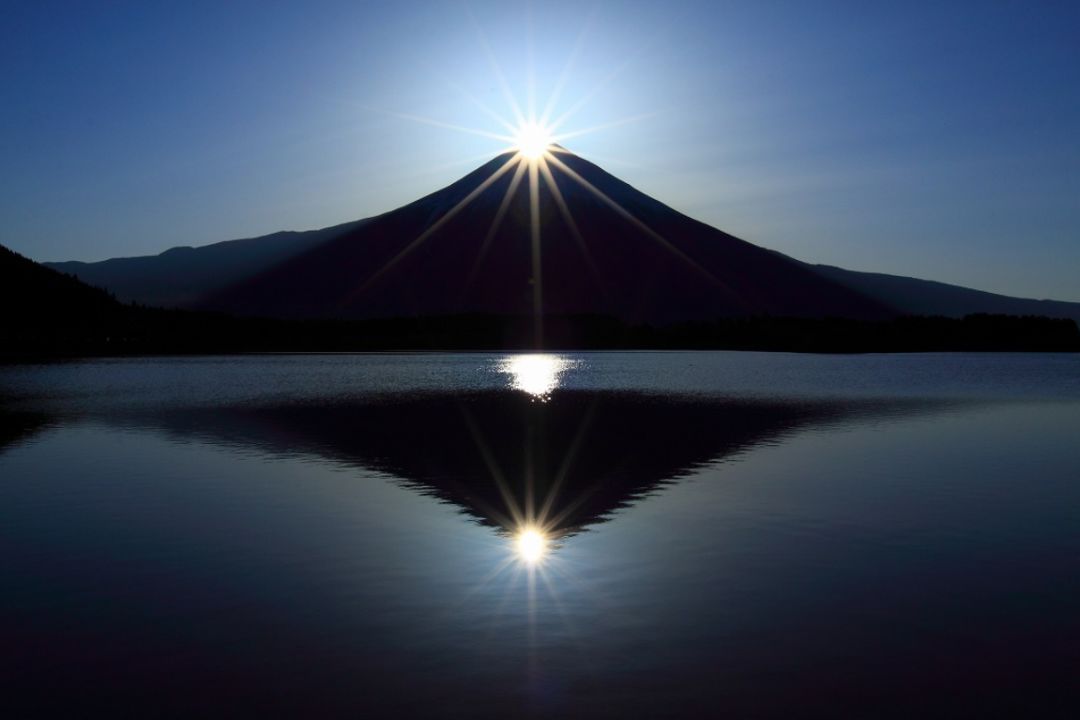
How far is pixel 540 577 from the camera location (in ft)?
48.0

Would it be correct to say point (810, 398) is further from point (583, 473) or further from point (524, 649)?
point (524, 649)

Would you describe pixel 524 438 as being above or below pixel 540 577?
above

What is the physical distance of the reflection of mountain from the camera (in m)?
23.6

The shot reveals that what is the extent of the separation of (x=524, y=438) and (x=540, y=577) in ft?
71.0

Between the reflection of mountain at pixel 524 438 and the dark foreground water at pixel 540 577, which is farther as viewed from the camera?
the reflection of mountain at pixel 524 438

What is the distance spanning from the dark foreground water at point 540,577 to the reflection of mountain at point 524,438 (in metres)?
0.26

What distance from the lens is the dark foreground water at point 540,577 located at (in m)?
10.0

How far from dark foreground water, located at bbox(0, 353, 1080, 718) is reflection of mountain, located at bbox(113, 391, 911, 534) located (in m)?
0.26

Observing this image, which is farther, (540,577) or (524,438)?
(524,438)

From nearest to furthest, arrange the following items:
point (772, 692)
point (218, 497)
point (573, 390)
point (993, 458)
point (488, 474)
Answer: point (772, 692), point (218, 497), point (488, 474), point (993, 458), point (573, 390)

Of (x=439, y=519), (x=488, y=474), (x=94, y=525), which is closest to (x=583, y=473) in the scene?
(x=488, y=474)

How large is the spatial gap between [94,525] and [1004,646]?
16.3 meters

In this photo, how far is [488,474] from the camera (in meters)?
26.4

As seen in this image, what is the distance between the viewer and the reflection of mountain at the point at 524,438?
23625mm
